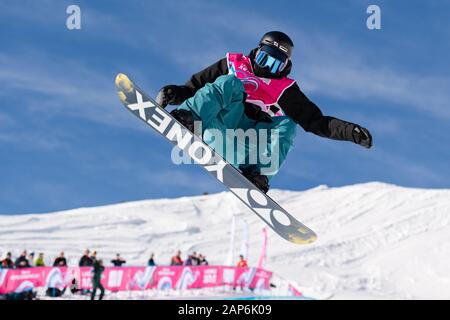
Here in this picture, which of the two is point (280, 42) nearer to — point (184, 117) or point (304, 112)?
point (304, 112)

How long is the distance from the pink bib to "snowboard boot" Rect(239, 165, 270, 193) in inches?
22.0

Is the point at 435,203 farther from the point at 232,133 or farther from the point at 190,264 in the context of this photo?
the point at 232,133

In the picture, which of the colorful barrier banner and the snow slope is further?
the snow slope

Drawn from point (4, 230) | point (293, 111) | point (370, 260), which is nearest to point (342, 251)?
point (370, 260)

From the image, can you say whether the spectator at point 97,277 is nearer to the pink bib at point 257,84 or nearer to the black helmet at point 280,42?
the pink bib at point 257,84

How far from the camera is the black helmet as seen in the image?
610 cm

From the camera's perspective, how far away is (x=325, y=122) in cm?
613

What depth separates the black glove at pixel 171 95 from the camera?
20.7ft

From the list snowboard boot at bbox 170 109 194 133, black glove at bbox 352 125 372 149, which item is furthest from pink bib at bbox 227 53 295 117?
black glove at bbox 352 125 372 149

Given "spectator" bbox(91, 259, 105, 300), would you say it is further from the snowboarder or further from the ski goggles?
the ski goggles

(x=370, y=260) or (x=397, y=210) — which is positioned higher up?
(x=397, y=210)

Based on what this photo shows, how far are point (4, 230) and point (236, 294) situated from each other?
3304cm

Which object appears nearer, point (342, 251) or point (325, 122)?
point (325, 122)

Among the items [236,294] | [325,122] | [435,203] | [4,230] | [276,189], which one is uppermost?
[276,189]
